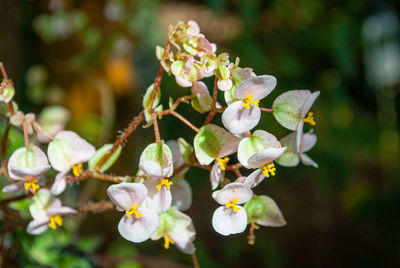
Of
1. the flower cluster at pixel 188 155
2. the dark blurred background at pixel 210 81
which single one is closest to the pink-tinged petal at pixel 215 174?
the flower cluster at pixel 188 155

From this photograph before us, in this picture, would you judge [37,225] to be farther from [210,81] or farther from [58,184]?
[210,81]

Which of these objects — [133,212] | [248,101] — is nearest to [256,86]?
[248,101]

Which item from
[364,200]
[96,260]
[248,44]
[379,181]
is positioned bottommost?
[379,181]

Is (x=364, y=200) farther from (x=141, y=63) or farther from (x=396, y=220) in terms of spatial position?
(x=141, y=63)

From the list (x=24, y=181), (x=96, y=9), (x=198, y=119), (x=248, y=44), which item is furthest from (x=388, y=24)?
(x=24, y=181)

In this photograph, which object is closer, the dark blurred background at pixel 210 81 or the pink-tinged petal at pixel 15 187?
the pink-tinged petal at pixel 15 187

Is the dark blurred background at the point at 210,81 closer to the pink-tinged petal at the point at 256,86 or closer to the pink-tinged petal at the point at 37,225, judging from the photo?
the pink-tinged petal at the point at 37,225
